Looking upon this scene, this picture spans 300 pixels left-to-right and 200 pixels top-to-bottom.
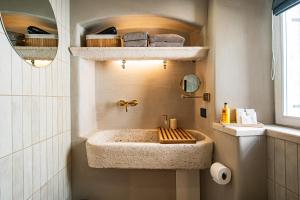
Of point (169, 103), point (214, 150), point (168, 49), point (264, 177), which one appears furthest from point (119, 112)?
point (264, 177)

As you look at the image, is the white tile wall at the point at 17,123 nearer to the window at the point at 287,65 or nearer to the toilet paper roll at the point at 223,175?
the toilet paper roll at the point at 223,175

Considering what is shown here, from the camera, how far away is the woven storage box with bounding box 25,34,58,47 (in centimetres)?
122

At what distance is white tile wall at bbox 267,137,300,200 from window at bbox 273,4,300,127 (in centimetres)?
30

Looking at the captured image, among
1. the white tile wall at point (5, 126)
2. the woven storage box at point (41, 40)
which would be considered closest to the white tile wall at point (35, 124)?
the white tile wall at point (5, 126)

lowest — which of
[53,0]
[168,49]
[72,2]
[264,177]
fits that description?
[264,177]

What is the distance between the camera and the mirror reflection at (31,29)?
1046 mm

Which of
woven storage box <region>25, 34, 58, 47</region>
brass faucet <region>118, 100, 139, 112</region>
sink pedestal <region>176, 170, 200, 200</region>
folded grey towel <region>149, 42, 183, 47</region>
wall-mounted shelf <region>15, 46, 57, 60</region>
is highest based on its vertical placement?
folded grey towel <region>149, 42, 183, 47</region>

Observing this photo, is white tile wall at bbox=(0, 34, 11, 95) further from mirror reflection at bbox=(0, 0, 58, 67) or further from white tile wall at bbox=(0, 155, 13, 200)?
white tile wall at bbox=(0, 155, 13, 200)

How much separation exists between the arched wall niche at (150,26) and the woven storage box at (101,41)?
0.15 metres

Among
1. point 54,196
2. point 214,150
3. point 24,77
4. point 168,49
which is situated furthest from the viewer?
point 168,49

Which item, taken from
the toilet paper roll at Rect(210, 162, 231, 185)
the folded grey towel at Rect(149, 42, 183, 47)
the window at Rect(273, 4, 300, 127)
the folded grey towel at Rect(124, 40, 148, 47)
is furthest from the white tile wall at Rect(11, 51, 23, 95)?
the window at Rect(273, 4, 300, 127)

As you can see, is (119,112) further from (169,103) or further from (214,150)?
(214,150)

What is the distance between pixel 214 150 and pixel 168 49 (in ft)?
2.99

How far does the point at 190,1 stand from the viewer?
1.83 metres
